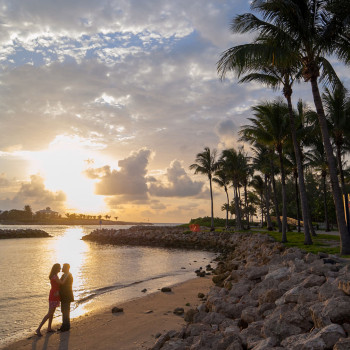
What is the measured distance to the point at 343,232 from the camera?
12438 mm

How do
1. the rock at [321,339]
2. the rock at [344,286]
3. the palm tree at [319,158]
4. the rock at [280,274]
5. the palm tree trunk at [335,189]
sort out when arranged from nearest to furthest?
1. the rock at [321,339]
2. the rock at [344,286]
3. the rock at [280,274]
4. the palm tree trunk at [335,189]
5. the palm tree at [319,158]

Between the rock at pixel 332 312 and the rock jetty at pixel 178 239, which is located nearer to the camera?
the rock at pixel 332 312

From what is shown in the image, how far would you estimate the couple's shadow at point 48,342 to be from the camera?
7.36 m

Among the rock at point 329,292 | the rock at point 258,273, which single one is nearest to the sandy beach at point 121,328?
the rock at point 258,273

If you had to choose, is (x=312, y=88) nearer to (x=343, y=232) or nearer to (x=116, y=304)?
(x=343, y=232)

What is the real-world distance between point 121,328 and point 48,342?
1.91 metres

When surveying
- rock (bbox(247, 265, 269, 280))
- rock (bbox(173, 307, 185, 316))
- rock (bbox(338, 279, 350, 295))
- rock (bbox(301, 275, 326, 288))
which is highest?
rock (bbox(338, 279, 350, 295))

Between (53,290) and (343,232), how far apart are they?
11368 mm

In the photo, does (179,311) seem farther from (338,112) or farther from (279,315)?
(338,112)

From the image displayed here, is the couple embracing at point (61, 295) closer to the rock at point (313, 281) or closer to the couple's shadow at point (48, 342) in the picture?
the couple's shadow at point (48, 342)

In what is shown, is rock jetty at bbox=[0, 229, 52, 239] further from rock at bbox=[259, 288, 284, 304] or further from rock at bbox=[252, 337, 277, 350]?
rock at bbox=[252, 337, 277, 350]

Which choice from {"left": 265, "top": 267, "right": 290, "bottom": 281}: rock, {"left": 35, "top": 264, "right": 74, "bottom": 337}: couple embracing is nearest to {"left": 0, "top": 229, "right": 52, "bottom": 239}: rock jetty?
{"left": 35, "top": 264, "right": 74, "bottom": 337}: couple embracing

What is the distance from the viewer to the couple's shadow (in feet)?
24.1

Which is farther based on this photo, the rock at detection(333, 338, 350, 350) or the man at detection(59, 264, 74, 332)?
the man at detection(59, 264, 74, 332)
